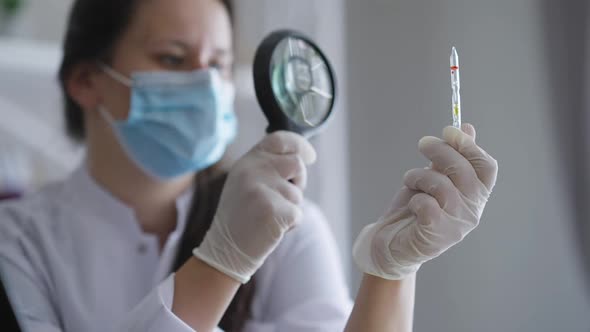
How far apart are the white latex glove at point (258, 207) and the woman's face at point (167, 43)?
42cm

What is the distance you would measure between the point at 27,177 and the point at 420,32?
1642mm

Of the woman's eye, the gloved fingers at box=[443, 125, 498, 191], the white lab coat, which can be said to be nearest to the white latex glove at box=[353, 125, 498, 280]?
the gloved fingers at box=[443, 125, 498, 191]

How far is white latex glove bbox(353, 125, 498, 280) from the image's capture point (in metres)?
0.62

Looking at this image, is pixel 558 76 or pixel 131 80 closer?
pixel 558 76

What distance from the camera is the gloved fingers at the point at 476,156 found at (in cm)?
62

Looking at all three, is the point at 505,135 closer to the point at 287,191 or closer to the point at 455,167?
the point at 455,167

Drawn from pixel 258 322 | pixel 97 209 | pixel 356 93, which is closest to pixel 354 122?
pixel 356 93

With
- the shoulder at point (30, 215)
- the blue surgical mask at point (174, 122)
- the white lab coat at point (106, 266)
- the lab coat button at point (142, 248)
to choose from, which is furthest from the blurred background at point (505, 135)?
the shoulder at point (30, 215)

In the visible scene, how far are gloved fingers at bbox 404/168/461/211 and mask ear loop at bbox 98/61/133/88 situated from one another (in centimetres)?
71

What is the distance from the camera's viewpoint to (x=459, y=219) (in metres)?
0.63

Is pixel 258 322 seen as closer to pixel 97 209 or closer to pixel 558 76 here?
pixel 97 209

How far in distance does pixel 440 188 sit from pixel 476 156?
52 millimetres

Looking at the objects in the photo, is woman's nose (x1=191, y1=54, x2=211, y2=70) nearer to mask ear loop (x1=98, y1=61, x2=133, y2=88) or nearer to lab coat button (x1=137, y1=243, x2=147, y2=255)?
mask ear loop (x1=98, y1=61, x2=133, y2=88)

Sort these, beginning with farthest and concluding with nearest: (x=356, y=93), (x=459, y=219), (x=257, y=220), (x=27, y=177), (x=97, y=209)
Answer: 1. (x=27, y=177)
2. (x=97, y=209)
3. (x=356, y=93)
4. (x=257, y=220)
5. (x=459, y=219)
